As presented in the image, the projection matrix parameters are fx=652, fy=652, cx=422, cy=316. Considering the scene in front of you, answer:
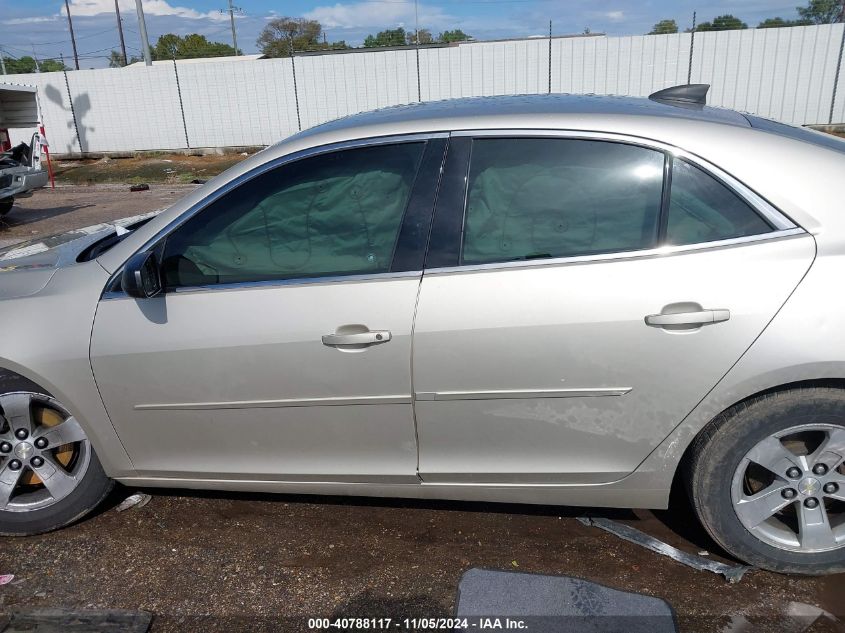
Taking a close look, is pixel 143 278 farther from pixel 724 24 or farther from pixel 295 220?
pixel 724 24

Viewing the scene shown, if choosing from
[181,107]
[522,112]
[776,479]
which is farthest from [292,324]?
[181,107]

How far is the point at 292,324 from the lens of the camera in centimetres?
246

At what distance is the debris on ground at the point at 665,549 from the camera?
102 inches

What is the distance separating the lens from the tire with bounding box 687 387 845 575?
2.33m

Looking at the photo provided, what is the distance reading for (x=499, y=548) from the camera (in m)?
2.80

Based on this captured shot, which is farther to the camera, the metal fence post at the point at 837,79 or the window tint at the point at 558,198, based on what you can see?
the metal fence post at the point at 837,79

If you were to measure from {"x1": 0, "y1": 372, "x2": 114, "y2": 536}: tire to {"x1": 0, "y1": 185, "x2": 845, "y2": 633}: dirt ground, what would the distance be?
118mm

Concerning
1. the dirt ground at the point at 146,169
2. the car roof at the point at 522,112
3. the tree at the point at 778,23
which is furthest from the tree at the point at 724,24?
the car roof at the point at 522,112

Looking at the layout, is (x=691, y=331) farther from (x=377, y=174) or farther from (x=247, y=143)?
(x=247, y=143)

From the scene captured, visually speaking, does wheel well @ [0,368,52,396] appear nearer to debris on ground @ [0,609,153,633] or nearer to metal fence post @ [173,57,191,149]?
debris on ground @ [0,609,153,633]

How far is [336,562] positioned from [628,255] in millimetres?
1720

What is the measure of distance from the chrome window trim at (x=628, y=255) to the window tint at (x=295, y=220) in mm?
393

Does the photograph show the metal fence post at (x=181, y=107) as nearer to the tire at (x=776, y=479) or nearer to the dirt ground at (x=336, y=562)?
the dirt ground at (x=336, y=562)

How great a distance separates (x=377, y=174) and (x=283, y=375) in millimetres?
872
